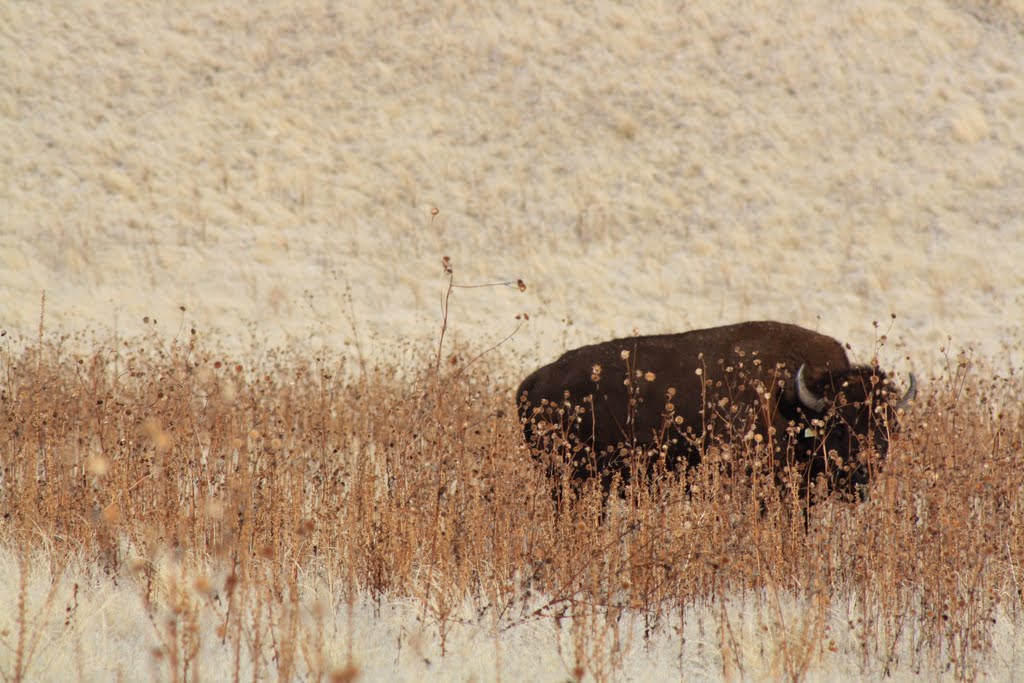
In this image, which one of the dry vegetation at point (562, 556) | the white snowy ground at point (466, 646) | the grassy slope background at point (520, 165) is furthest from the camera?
the grassy slope background at point (520, 165)

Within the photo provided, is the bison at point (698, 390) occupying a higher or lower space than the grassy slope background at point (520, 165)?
lower

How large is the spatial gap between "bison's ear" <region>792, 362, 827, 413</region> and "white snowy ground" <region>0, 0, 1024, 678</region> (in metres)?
12.8

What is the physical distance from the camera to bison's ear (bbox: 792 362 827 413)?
7492 mm

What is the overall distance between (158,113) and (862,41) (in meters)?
19.3

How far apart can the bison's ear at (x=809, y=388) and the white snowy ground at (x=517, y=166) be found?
1283cm

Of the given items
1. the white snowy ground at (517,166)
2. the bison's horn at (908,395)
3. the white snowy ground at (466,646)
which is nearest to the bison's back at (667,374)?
the bison's horn at (908,395)

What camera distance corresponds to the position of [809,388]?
25.3 ft

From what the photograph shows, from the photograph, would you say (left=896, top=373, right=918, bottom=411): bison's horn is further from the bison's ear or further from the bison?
the bison's ear

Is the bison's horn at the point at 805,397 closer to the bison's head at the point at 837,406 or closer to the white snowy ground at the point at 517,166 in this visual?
the bison's head at the point at 837,406

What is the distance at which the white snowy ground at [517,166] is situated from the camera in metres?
22.8

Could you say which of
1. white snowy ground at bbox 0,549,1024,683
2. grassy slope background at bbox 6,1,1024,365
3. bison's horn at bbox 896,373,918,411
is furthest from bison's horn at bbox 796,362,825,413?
grassy slope background at bbox 6,1,1024,365

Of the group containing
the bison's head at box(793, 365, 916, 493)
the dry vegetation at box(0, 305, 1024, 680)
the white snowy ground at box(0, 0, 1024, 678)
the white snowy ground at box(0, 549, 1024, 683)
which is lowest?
the white snowy ground at box(0, 549, 1024, 683)

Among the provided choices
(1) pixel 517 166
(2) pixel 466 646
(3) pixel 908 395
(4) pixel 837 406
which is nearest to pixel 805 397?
(4) pixel 837 406

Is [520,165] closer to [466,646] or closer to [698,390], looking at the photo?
[698,390]
